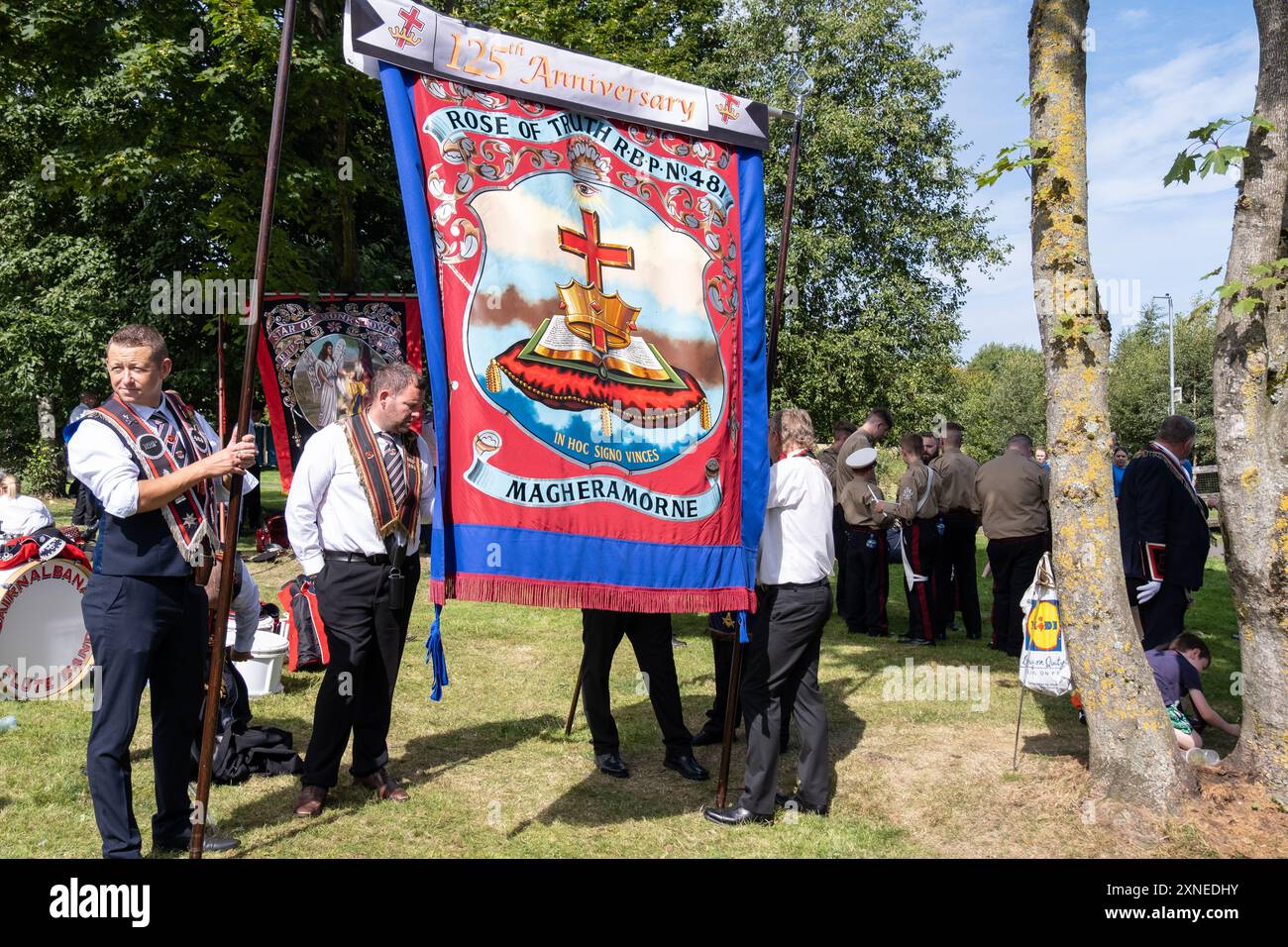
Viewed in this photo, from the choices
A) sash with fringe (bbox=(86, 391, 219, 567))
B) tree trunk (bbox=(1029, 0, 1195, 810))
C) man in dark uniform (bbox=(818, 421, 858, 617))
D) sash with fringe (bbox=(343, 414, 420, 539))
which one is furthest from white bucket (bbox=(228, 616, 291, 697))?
man in dark uniform (bbox=(818, 421, 858, 617))

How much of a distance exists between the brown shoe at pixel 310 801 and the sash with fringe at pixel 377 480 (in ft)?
4.53

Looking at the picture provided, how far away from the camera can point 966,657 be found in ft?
31.3

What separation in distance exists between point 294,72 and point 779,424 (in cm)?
1228

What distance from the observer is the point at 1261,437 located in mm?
5145

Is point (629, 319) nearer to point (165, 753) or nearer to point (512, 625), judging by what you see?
point (165, 753)

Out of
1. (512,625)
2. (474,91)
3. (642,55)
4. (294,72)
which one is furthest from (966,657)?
(642,55)

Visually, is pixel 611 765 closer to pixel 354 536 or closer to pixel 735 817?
pixel 735 817

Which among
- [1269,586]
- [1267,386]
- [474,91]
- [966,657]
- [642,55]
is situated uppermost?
[642,55]

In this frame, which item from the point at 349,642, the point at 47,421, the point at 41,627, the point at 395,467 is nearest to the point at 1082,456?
the point at 395,467

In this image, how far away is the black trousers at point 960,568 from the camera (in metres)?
10.5

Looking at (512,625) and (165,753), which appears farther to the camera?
(512,625)

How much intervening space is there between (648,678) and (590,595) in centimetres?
167

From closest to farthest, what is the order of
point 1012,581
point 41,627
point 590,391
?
point 590,391 < point 41,627 < point 1012,581

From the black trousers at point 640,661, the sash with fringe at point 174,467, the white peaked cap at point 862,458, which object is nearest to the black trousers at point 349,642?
the sash with fringe at point 174,467
